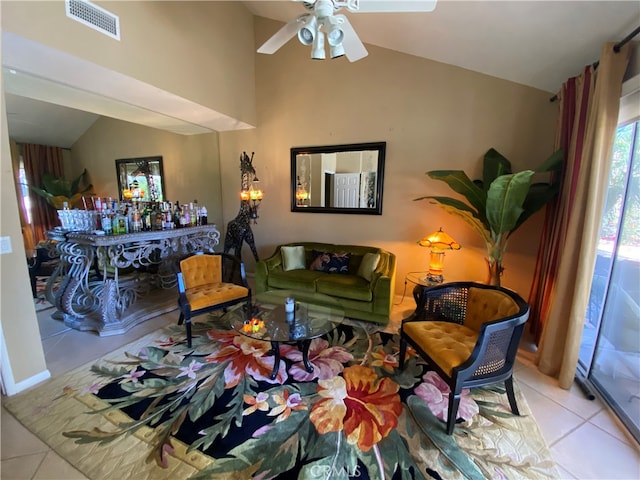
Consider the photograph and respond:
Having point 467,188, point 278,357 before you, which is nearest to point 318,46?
point 467,188

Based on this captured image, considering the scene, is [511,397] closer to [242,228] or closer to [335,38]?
[335,38]

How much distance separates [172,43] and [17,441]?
3816mm

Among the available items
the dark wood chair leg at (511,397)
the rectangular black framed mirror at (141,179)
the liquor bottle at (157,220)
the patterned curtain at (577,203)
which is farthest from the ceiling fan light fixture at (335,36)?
the rectangular black framed mirror at (141,179)

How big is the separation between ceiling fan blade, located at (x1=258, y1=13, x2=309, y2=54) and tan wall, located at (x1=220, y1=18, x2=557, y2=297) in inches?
75.3

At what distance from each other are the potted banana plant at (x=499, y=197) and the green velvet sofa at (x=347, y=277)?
1.11 metres

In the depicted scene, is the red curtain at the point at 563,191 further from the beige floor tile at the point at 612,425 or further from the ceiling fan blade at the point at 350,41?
the ceiling fan blade at the point at 350,41

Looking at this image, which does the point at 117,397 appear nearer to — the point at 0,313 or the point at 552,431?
the point at 0,313

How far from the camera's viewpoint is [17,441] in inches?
67.2

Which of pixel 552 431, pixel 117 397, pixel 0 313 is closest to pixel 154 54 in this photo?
pixel 0 313

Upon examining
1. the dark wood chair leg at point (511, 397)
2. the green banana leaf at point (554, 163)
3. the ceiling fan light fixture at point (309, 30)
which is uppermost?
the ceiling fan light fixture at point (309, 30)

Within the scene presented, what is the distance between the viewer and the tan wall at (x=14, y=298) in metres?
1.93

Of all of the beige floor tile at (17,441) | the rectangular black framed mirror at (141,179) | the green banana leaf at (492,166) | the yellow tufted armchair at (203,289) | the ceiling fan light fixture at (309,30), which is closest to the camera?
the beige floor tile at (17,441)

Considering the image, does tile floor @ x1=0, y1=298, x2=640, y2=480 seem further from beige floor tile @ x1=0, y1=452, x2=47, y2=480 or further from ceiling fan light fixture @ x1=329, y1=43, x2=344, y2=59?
ceiling fan light fixture @ x1=329, y1=43, x2=344, y2=59

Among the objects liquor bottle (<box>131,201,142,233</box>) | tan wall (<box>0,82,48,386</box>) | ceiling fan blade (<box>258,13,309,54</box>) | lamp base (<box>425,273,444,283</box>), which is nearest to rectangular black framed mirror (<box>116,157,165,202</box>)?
liquor bottle (<box>131,201,142,233</box>)
